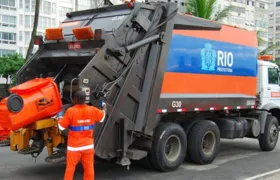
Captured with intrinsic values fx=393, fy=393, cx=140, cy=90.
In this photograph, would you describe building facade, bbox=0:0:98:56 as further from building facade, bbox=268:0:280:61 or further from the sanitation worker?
building facade, bbox=268:0:280:61

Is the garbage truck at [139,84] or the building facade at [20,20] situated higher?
the building facade at [20,20]

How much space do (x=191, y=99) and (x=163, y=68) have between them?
1.07 meters

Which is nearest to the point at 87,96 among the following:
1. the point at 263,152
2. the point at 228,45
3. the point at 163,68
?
the point at 163,68

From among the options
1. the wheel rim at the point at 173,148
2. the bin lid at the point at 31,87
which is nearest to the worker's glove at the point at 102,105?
the bin lid at the point at 31,87

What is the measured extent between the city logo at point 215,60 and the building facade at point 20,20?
4207 centimetres

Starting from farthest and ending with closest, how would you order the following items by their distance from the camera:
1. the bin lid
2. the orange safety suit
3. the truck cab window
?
the truck cab window, the bin lid, the orange safety suit

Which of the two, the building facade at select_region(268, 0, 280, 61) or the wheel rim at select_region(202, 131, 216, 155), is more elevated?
the building facade at select_region(268, 0, 280, 61)

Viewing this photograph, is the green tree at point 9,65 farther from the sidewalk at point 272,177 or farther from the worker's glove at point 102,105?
the sidewalk at point 272,177

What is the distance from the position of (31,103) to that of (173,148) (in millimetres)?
2879

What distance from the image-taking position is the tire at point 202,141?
304 inches

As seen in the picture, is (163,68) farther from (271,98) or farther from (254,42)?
(271,98)

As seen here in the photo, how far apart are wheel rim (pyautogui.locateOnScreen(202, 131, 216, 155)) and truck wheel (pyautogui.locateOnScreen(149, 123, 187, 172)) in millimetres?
804

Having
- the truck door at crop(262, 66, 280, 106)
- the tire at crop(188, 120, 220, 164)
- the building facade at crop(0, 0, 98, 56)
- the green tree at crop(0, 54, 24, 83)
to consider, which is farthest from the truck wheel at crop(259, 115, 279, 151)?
the building facade at crop(0, 0, 98, 56)

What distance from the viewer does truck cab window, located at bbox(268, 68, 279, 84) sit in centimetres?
1001
